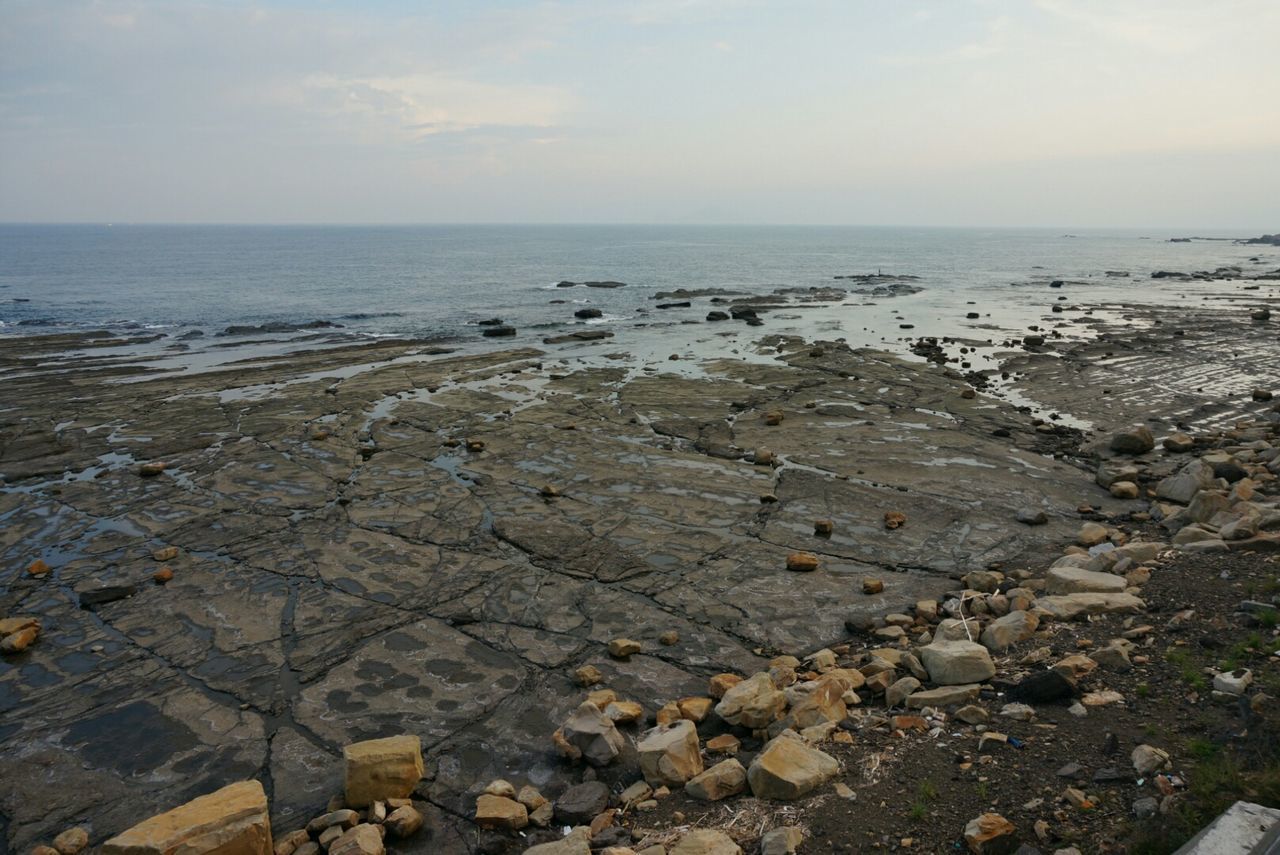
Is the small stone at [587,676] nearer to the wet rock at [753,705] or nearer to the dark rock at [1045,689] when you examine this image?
the wet rock at [753,705]

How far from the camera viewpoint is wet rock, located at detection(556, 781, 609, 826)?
18.7 feet

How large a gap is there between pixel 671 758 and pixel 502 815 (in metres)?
1.41

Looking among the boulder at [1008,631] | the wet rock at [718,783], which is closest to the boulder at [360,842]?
the wet rock at [718,783]

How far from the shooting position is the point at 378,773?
6059 millimetres

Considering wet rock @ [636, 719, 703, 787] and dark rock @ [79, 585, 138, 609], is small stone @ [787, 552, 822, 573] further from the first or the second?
dark rock @ [79, 585, 138, 609]

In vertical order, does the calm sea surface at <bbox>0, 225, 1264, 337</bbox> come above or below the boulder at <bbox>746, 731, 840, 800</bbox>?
above

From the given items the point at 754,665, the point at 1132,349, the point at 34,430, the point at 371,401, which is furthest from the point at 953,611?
the point at 1132,349

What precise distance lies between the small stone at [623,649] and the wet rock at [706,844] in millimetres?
3407

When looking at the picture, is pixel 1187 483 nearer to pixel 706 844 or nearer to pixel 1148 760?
pixel 1148 760

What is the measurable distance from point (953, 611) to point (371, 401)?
18631 millimetres

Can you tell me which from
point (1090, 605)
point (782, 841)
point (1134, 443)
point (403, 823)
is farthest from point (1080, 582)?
point (1134, 443)

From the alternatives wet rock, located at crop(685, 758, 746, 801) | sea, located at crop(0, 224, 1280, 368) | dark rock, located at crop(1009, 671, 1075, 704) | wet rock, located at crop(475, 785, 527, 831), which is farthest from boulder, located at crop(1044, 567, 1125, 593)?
sea, located at crop(0, 224, 1280, 368)

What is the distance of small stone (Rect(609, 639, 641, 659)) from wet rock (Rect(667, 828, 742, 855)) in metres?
3.41

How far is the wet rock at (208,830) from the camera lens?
5.02 metres
